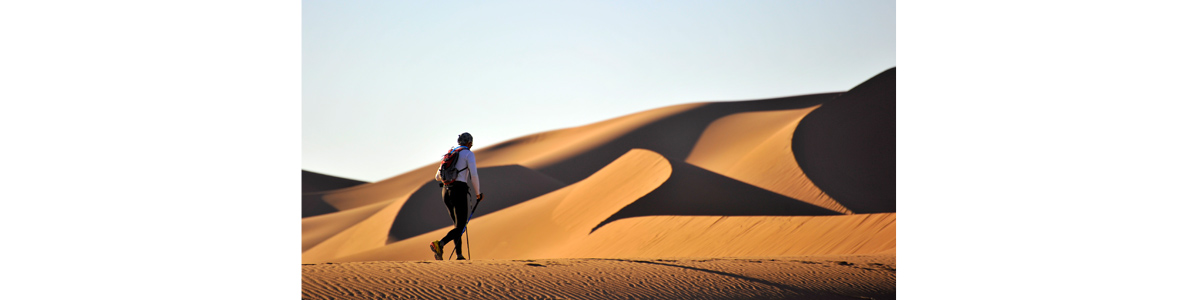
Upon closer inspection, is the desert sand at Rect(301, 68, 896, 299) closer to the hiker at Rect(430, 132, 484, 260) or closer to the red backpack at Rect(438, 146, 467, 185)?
the hiker at Rect(430, 132, 484, 260)

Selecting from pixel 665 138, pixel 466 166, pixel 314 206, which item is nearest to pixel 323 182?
pixel 314 206

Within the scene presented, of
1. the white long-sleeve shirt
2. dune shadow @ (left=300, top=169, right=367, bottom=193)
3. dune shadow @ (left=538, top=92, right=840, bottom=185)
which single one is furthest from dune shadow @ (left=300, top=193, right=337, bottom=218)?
the white long-sleeve shirt

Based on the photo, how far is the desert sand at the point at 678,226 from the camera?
5.46m

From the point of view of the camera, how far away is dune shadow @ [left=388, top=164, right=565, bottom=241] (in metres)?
25.9

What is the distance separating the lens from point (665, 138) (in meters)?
45.2

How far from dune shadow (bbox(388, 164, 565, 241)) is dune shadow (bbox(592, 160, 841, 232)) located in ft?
36.5

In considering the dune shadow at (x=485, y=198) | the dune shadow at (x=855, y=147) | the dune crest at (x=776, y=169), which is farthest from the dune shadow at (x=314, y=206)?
the dune shadow at (x=855, y=147)

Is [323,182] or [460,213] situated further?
[323,182]

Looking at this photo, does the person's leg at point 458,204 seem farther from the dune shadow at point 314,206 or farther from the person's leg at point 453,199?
the dune shadow at point 314,206

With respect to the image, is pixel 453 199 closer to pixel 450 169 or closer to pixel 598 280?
pixel 450 169

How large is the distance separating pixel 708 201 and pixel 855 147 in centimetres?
659

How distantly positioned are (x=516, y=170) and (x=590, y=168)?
12021mm

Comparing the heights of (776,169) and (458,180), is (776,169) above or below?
above
